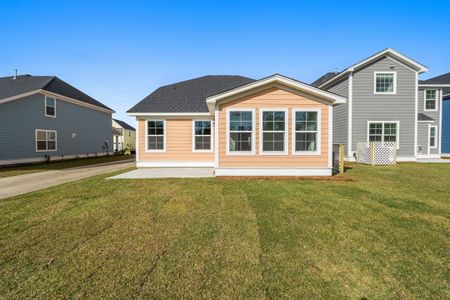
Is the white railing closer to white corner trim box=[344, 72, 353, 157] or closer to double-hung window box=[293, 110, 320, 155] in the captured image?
white corner trim box=[344, 72, 353, 157]

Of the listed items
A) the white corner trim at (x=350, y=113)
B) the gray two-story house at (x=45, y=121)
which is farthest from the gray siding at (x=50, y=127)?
the white corner trim at (x=350, y=113)

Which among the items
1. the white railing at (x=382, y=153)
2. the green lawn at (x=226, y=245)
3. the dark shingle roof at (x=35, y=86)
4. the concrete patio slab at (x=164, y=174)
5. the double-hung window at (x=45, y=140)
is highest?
the dark shingle roof at (x=35, y=86)

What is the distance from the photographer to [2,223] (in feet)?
14.5

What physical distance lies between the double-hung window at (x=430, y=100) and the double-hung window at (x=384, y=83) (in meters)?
5.58

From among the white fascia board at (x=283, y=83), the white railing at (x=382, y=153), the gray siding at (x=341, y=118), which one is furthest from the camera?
the gray siding at (x=341, y=118)

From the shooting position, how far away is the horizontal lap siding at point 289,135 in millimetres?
9125

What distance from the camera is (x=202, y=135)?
12508mm

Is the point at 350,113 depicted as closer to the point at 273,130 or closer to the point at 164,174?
the point at 273,130

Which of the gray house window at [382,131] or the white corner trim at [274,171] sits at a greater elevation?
the gray house window at [382,131]

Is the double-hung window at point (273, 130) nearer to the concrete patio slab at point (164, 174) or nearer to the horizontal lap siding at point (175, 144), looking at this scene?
the concrete patio slab at point (164, 174)

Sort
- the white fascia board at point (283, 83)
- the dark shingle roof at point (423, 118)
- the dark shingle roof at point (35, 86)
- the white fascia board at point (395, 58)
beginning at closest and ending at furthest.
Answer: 1. the white fascia board at point (283, 83)
2. the white fascia board at point (395, 58)
3. the dark shingle roof at point (423, 118)
4. the dark shingle roof at point (35, 86)

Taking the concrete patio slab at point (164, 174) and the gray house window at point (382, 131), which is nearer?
the concrete patio slab at point (164, 174)

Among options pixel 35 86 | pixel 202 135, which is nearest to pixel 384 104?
pixel 202 135

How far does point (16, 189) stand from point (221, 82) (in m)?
12.8
